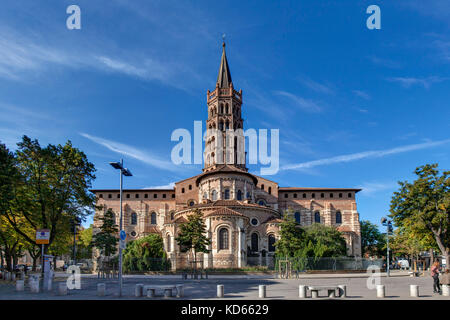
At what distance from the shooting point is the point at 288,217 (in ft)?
144

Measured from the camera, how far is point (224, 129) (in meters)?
70.8

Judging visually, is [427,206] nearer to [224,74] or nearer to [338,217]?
[338,217]

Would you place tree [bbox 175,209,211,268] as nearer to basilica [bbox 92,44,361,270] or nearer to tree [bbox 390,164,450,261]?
basilica [bbox 92,44,361,270]

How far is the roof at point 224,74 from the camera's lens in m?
74.3

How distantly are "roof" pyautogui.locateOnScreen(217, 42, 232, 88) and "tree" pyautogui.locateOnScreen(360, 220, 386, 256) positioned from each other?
41.1m

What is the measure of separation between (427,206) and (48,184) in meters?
36.9

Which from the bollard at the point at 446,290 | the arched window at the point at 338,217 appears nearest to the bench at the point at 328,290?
the bollard at the point at 446,290

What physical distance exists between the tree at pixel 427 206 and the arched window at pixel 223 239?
20201 mm

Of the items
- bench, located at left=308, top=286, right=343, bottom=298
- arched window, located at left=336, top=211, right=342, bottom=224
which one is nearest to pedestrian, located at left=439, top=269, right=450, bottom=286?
bench, located at left=308, top=286, right=343, bottom=298

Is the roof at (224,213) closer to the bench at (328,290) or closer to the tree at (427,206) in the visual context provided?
the tree at (427,206)
